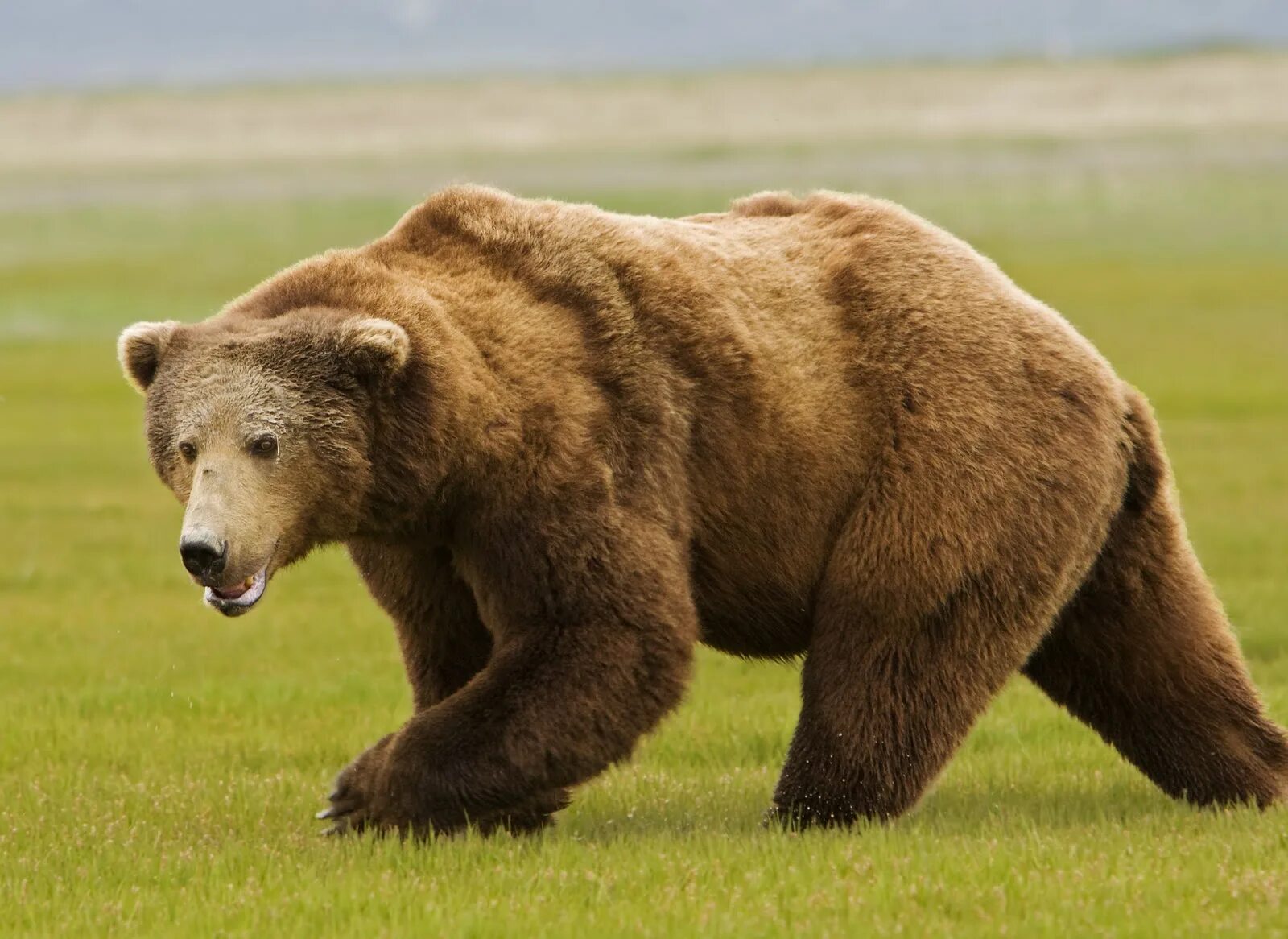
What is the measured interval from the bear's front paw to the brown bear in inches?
0.7

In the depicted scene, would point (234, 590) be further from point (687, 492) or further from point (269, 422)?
point (687, 492)

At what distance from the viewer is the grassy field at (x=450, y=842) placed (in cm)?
570

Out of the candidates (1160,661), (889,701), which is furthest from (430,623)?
(1160,661)

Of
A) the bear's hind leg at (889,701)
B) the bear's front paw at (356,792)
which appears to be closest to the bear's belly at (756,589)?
the bear's hind leg at (889,701)

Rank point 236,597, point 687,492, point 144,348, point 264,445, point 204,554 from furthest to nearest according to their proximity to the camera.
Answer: point 687,492
point 144,348
point 264,445
point 236,597
point 204,554

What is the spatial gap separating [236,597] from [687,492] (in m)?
1.49

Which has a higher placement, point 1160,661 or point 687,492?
point 687,492

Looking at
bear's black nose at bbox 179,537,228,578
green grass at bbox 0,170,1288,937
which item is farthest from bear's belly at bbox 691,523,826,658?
bear's black nose at bbox 179,537,228,578

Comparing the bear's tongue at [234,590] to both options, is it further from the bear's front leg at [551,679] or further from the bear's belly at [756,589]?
the bear's belly at [756,589]

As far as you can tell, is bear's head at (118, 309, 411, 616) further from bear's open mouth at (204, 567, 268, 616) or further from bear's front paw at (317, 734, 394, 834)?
bear's front paw at (317, 734, 394, 834)

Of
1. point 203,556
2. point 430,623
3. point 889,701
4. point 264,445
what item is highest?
point 264,445

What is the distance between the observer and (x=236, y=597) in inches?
239

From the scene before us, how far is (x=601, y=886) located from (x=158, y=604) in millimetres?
7646

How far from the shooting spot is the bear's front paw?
6.67 meters
